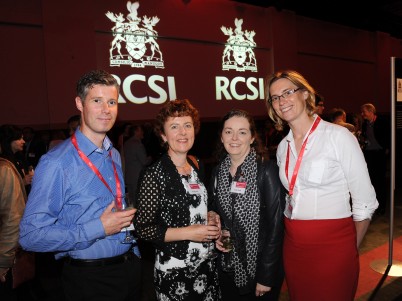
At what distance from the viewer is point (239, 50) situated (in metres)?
9.18

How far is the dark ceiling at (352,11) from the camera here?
399 inches

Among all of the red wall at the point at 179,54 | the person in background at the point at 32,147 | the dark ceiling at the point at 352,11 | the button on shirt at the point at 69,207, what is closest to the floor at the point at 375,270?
the button on shirt at the point at 69,207

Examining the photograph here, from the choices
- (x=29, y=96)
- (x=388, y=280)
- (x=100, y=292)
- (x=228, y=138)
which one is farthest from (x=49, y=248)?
(x=29, y=96)

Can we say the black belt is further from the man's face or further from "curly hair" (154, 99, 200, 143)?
"curly hair" (154, 99, 200, 143)

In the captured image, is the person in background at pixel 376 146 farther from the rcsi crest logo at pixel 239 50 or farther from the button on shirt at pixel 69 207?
the button on shirt at pixel 69 207

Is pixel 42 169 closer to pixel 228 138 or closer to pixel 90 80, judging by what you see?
pixel 90 80

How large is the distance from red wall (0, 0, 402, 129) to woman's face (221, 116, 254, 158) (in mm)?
5392

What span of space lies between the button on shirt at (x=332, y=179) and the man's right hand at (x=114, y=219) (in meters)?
0.99

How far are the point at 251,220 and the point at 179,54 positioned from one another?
7.04 meters

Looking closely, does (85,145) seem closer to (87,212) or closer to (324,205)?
(87,212)

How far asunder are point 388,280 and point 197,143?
6.32 meters

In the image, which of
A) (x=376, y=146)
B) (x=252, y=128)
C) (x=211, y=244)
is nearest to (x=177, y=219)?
(x=211, y=244)

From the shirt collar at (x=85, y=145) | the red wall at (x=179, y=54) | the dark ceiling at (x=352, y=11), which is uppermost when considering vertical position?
the dark ceiling at (x=352, y=11)

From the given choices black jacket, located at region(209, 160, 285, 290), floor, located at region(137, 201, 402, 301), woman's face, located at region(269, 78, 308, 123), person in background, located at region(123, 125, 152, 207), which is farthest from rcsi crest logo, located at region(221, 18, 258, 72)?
black jacket, located at region(209, 160, 285, 290)
